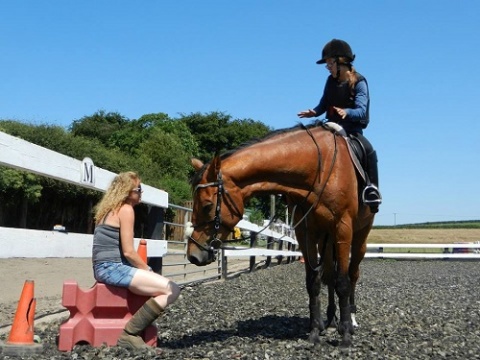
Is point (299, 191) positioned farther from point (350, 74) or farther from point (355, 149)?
point (350, 74)

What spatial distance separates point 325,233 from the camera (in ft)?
20.9

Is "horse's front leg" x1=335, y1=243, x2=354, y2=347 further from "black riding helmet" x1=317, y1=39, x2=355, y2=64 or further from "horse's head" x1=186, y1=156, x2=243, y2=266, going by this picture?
"black riding helmet" x1=317, y1=39, x2=355, y2=64

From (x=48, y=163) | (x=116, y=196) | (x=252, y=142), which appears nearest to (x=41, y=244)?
(x=48, y=163)

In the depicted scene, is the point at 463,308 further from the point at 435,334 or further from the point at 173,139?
the point at 173,139

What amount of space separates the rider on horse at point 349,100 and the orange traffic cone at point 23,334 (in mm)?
3301

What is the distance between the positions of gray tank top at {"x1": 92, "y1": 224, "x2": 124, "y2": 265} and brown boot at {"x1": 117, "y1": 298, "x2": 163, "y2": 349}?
0.49m

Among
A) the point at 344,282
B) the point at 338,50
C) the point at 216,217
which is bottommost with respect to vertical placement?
the point at 344,282

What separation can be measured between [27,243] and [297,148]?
2.55 meters

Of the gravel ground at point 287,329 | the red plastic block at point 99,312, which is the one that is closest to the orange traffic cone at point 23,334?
the gravel ground at point 287,329

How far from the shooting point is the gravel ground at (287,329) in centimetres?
498

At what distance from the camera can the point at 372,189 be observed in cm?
622

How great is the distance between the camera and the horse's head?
5.35 m

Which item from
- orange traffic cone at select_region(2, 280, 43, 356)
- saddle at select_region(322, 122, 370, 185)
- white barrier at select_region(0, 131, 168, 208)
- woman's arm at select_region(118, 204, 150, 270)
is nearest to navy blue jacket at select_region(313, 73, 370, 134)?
saddle at select_region(322, 122, 370, 185)

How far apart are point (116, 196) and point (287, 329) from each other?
8.07ft
